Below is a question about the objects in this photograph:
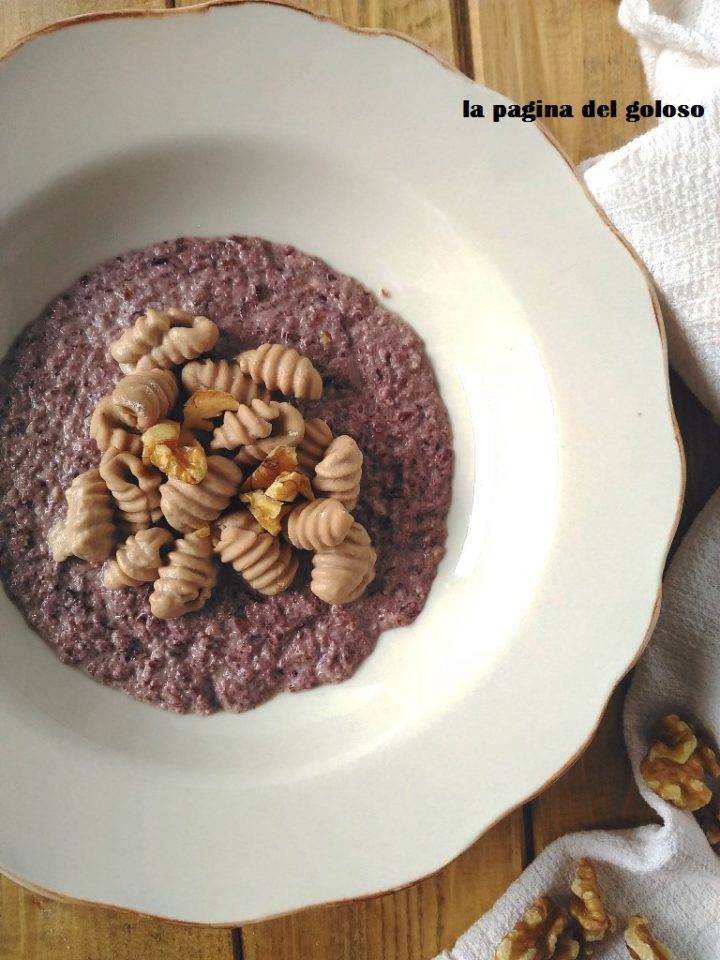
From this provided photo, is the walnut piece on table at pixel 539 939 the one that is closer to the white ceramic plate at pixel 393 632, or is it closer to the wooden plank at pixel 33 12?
the white ceramic plate at pixel 393 632

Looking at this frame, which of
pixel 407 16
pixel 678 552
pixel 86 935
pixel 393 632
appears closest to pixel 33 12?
pixel 407 16

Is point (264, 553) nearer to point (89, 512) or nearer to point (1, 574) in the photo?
point (89, 512)

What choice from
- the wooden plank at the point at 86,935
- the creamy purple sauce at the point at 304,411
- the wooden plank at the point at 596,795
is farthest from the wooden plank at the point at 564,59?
the wooden plank at the point at 86,935

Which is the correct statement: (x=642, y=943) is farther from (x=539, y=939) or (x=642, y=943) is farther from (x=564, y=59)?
(x=564, y=59)

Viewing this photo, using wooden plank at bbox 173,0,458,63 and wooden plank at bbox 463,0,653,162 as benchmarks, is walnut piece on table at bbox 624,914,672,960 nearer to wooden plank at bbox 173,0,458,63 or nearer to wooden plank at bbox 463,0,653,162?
wooden plank at bbox 463,0,653,162

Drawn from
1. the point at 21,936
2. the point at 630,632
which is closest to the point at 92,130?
the point at 630,632
